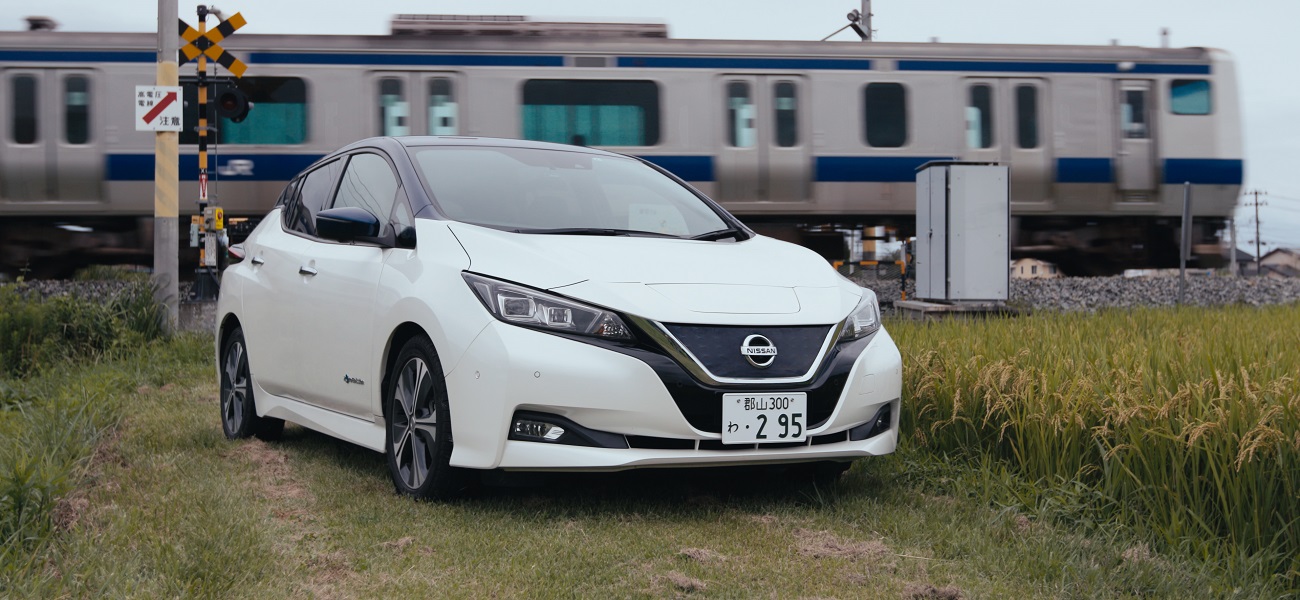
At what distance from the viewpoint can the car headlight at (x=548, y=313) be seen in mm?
4156

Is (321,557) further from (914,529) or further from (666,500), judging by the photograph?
(914,529)

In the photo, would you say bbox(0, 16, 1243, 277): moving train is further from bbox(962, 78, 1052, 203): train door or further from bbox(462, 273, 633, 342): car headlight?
bbox(462, 273, 633, 342): car headlight

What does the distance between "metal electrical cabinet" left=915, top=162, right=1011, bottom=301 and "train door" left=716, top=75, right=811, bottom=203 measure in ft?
11.1

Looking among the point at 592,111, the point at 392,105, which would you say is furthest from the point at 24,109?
the point at 592,111

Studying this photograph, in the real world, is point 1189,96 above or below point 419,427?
above

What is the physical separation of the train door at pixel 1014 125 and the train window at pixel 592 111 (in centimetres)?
430

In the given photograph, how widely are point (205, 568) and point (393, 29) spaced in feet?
42.2

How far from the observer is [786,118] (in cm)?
1594

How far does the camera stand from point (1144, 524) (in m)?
3.99

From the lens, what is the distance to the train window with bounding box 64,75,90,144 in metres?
15.1

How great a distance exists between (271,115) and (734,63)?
5.88m

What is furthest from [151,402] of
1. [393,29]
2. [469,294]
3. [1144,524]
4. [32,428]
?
[393,29]

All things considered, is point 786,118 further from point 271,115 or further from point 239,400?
point 239,400

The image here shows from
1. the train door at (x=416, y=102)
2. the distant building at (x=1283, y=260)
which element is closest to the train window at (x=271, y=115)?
the train door at (x=416, y=102)
